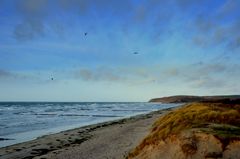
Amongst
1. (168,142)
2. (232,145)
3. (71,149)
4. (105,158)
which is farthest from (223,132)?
(71,149)

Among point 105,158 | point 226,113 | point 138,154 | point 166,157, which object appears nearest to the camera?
point 166,157

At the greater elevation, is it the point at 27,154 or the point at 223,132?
the point at 223,132

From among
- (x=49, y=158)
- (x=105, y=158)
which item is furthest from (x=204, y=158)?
(x=49, y=158)

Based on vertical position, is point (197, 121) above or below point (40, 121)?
above

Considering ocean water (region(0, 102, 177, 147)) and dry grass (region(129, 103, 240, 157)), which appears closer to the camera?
dry grass (region(129, 103, 240, 157))

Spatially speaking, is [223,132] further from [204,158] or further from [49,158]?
[49,158]

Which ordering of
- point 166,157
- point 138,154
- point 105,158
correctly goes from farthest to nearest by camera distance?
point 105,158 → point 138,154 → point 166,157

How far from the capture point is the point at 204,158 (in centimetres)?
1138

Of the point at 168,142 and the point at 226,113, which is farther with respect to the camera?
the point at 226,113

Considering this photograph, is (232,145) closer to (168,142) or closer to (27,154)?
(168,142)

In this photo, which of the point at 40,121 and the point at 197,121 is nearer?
the point at 197,121

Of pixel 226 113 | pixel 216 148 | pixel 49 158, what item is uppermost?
pixel 226 113

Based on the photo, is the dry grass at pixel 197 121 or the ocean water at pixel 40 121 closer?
the dry grass at pixel 197 121

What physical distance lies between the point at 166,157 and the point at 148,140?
1.70 meters
